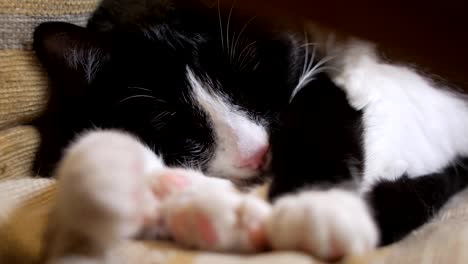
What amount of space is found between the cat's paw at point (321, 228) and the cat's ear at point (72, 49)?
1.92ft

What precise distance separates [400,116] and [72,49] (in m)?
0.68

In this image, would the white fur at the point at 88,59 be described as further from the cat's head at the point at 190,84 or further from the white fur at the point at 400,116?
the white fur at the point at 400,116

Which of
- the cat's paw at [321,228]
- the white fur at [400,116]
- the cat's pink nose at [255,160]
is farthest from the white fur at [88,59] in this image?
the cat's paw at [321,228]

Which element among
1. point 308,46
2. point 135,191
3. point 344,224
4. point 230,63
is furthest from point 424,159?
point 135,191

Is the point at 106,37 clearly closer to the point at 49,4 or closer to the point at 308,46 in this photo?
the point at 49,4

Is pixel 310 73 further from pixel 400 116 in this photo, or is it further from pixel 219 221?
pixel 219 221

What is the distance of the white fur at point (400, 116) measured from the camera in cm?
90

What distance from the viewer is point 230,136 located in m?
0.87

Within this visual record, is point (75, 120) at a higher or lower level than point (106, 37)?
lower

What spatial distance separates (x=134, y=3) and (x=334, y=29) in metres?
0.53

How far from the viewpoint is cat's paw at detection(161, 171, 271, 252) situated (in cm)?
52

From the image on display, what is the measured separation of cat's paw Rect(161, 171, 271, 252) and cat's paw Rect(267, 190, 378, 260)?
0.02 m

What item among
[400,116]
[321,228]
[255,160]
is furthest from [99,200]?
[400,116]

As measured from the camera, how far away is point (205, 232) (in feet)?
1.71
